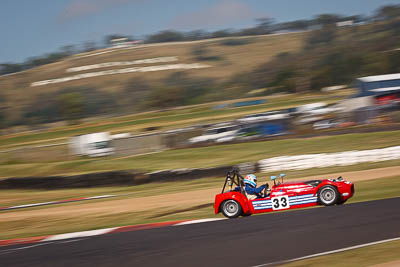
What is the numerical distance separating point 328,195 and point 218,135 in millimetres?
16989

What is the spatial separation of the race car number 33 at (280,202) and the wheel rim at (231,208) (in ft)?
2.44

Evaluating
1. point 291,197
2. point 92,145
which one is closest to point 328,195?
point 291,197

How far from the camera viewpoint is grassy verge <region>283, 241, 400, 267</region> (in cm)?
559

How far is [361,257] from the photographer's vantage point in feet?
19.0

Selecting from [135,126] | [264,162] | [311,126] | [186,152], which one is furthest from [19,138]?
[264,162]

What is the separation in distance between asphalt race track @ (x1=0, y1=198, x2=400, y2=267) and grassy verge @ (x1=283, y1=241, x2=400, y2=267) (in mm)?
289

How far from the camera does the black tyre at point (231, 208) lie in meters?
9.70

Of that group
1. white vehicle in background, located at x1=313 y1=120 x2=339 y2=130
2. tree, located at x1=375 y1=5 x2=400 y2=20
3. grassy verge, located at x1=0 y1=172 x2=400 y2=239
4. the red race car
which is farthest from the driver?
tree, located at x1=375 y1=5 x2=400 y2=20

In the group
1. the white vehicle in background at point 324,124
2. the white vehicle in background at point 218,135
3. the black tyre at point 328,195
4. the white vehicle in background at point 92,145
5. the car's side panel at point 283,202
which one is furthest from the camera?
the white vehicle in background at point 92,145

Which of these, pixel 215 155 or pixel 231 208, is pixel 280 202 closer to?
pixel 231 208

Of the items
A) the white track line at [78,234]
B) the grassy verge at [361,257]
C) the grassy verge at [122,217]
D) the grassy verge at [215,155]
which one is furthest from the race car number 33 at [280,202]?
the grassy verge at [215,155]

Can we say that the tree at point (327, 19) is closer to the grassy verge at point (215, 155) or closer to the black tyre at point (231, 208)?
the grassy verge at point (215, 155)

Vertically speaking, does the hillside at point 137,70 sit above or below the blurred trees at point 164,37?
below

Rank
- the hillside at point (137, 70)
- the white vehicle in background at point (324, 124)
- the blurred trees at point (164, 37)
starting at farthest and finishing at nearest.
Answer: the blurred trees at point (164, 37)
the hillside at point (137, 70)
the white vehicle in background at point (324, 124)
